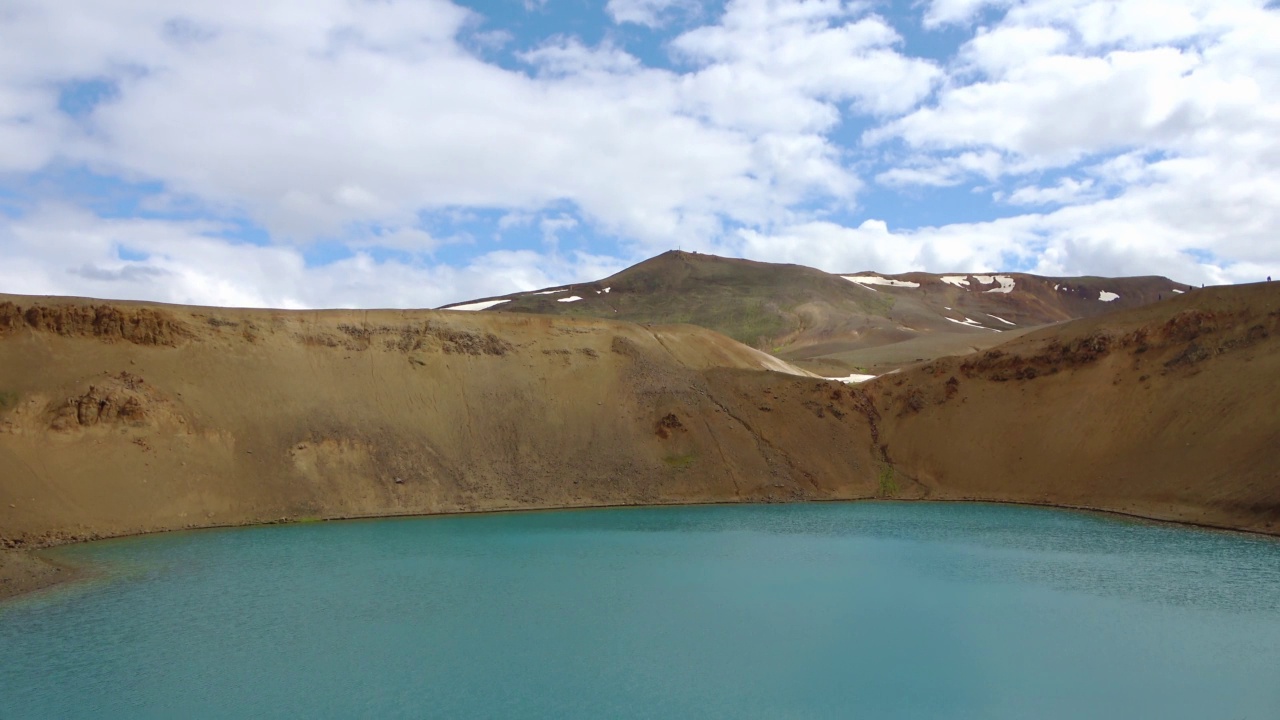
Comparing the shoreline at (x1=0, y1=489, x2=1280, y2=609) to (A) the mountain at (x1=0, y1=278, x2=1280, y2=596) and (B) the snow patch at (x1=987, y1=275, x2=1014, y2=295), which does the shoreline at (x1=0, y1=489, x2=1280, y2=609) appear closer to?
(A) the mountain at (x1=0, y1=278, x2=1280, y2=596)

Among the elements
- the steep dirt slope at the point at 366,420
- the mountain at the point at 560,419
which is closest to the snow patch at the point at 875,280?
the mountain at the point at 560,419

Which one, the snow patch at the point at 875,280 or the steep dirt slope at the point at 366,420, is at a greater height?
the snow patch at the point at 875,280

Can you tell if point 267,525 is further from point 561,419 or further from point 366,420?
point 561,419

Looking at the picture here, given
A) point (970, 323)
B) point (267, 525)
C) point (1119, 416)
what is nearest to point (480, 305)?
point (970, 323)

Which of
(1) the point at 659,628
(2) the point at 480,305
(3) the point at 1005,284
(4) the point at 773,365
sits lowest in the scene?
(1) the point at 659,628

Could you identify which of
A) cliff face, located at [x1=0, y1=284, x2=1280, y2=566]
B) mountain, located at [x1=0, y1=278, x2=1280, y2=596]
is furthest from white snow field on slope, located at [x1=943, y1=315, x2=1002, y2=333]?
mountain, located at [x1=0, y1=278, x2=1280, y2=596]

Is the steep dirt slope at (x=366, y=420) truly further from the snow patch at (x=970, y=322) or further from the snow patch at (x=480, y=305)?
the snow patch at (x=970, y=322)
